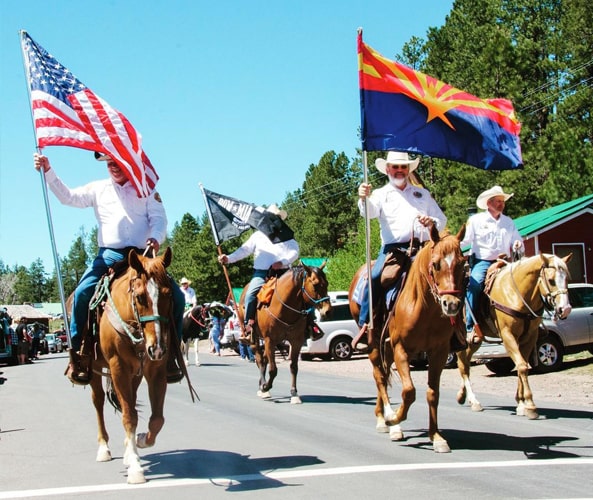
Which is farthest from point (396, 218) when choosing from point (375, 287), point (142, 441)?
point (142, 441)

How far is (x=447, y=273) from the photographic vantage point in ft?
25.7

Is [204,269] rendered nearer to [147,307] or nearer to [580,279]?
[580,279]

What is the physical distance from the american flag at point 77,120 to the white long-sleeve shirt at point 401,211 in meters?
2.81

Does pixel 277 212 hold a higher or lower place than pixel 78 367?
Result: higher

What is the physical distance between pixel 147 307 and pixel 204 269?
214 ft

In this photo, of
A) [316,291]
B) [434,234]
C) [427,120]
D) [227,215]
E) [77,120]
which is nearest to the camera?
[434,234]

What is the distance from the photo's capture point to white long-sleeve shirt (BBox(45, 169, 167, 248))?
8430mm

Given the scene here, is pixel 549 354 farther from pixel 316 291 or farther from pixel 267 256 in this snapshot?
pixel 267 256

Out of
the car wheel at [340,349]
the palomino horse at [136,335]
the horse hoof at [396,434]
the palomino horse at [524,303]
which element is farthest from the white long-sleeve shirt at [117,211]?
the car wheel at [340,349]

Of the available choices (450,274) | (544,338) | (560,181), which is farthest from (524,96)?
(450,274)

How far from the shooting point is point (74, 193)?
8484 millimetres

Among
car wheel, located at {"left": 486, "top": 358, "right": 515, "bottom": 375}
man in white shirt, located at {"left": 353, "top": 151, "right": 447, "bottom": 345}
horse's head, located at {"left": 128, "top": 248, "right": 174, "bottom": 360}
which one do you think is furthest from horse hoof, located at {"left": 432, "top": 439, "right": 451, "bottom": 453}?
car wheel, located at {"left": 486, "top": 358, "right": 515, "bottom": 375}

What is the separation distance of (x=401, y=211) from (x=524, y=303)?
3058 millimetres

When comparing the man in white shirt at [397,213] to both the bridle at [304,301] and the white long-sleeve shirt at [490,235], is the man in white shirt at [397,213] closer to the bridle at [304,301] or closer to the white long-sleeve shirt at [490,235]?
the white long-sleeve shirt at [490,235]
